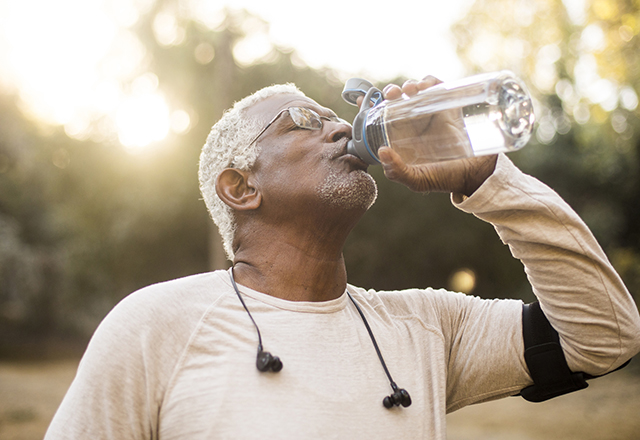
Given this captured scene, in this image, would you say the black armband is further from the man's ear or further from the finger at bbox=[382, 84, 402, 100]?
the man's ear

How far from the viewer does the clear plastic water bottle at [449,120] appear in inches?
65.6

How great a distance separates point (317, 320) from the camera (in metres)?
1.62

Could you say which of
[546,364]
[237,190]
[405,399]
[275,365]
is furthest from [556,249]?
[237,190]

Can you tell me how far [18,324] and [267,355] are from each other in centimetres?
1468

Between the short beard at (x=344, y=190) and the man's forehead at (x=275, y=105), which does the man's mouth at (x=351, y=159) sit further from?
the man's forehead at (x=275, y=105)

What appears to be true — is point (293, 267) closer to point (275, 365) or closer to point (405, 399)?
point (275, 365)

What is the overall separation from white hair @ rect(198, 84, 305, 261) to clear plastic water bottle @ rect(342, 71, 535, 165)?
382mm

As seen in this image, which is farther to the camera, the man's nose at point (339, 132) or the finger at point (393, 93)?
the man's nose at point (339, 132)

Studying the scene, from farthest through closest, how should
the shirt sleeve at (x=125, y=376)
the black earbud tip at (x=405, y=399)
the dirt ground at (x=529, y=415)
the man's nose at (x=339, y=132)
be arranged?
1. the dirt ground at (x=529, y=415)
2. the man's nose at (x=339, y=132)
3. the black earbud tip at (x=405, y=399)
4. the shirt sleeve at (x=125, y=376)

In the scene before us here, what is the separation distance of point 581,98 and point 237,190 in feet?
34.2

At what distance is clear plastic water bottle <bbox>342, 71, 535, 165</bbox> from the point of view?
1.67m

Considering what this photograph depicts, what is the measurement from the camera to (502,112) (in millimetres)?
1684

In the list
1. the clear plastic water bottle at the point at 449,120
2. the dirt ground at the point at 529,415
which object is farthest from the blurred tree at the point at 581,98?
the clear plastic water bottle at the point at 449,120

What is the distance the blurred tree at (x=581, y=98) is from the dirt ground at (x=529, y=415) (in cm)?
230
